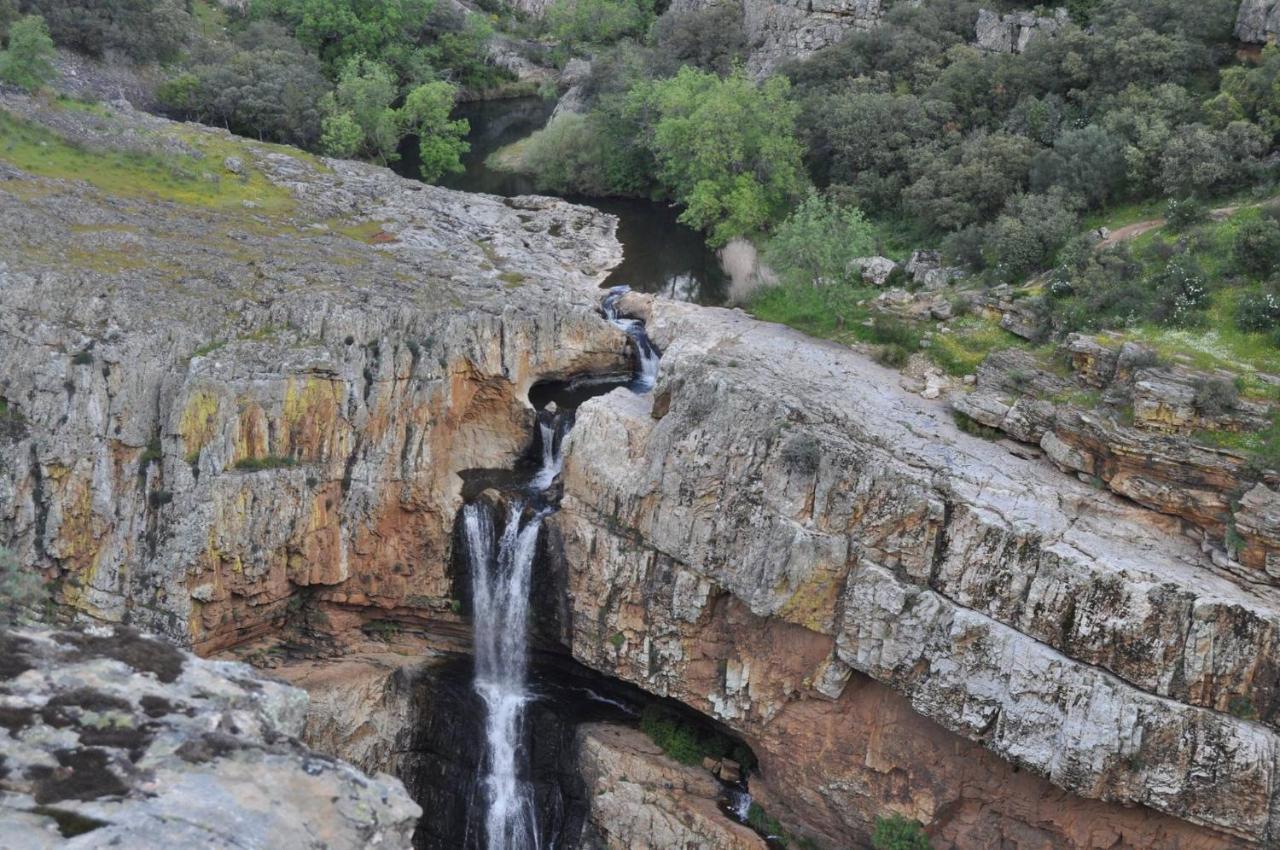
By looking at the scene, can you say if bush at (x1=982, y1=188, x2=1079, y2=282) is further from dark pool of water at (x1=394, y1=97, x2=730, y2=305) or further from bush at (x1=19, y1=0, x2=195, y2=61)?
bush at (x1=19, y1=0, x2=195, y2=61)

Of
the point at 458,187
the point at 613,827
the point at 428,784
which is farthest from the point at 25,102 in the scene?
the point at 613,827

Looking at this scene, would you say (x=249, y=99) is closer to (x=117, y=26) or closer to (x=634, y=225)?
(x=117, y=26)

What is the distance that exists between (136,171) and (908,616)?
103ft

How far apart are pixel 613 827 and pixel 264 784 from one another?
1598cm

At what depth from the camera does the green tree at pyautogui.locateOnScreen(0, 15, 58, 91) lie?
1686 inches

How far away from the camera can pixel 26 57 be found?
43562 mm

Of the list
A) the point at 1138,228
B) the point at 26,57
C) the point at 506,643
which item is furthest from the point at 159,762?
the point at 26,57

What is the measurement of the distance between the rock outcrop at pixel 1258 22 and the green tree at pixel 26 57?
1760 inches

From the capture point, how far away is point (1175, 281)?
28062mm

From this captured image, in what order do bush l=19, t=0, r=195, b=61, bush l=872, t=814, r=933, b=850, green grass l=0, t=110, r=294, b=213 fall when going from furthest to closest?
bush l=19, t=0, r=195, b=61
green grass l=0, t=110, r=294, b=213
bush l=872, t=814, r=933, b=850

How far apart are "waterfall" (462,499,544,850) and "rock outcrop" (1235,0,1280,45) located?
29.7m

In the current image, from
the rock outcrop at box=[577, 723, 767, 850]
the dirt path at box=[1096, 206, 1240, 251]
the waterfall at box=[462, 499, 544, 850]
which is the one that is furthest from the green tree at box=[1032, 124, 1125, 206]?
the rock outcrop at box=[577, 723, 767, 850]

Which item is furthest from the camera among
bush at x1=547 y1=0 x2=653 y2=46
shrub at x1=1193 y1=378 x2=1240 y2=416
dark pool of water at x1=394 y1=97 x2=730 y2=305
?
bush at x1=547 y1=0 x2=653 y2=46

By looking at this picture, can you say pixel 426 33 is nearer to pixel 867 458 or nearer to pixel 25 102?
pixel 25 102
